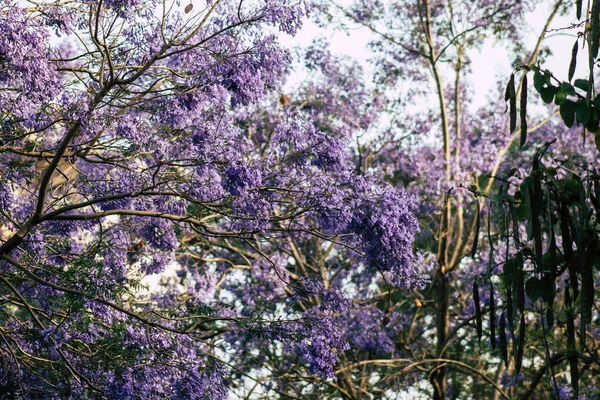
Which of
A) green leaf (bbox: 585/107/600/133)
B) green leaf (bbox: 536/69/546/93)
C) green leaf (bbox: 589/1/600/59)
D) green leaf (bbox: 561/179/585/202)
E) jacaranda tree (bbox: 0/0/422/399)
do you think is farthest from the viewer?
jacaranda tree (bbox: 0/0/422/399)

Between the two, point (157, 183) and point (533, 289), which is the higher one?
point (157, 183)

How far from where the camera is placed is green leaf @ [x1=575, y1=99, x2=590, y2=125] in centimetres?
541

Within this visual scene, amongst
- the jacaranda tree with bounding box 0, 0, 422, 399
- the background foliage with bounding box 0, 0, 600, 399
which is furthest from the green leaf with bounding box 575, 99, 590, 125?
the jacaranda tree with bounding box 0, 0, 422, 399

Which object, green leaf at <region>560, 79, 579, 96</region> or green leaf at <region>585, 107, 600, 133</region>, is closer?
green leaf at <region>560, 79, 579, 96</region>

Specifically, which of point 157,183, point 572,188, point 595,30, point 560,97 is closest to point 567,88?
point 560,97

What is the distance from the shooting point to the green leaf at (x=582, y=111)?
5.41 metres

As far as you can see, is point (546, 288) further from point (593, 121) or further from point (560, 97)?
point (560, 97)

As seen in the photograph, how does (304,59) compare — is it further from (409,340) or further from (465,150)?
(409,340)

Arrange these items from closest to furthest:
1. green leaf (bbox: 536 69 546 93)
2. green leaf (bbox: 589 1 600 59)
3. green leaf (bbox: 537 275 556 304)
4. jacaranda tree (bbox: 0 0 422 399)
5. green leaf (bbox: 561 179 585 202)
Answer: green leaf (bbox: 589 1 600 59) < green leaf (bbox: 536 69 546 93) < green leaf (bbox: 561 179 585 202) < green leaf (bbox: 537 275 556 304) < jacaranda tree (bbox: 0 0 422 399)

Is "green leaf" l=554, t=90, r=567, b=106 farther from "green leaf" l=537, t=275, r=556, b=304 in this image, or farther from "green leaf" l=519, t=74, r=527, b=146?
"green leaf" l=537, t=275, r=556, b=304

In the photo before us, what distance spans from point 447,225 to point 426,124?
255cm

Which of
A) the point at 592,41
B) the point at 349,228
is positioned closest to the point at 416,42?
the point at 349,228

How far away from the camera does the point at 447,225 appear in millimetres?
14742

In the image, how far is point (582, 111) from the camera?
5453mm
